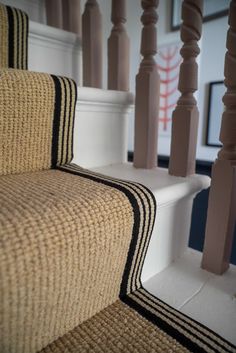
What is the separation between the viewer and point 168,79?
2531 millimetres

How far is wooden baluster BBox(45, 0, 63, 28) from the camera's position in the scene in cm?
109

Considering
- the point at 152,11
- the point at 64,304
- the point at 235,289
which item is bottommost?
the point at 235,289

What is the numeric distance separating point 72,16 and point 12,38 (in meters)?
0.42

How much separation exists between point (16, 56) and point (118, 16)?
393 millimetres

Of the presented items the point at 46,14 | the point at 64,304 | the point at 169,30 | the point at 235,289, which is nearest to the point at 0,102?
the point at 64,304

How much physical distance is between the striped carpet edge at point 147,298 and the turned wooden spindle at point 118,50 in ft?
1.62

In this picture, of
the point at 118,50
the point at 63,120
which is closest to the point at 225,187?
the point at 63,120

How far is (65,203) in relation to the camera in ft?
1.30

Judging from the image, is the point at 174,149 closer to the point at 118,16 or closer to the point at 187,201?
the point at 187,201

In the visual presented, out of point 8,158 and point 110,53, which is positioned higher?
point 110,53

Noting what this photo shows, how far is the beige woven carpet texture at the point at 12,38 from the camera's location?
0.70 metres

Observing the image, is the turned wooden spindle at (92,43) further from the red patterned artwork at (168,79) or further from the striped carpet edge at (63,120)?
the red patterned artwork at (168,79)

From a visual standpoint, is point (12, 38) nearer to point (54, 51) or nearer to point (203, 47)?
point (54, 51)

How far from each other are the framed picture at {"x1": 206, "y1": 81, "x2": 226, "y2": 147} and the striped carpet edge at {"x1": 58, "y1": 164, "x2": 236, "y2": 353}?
6.38ft
